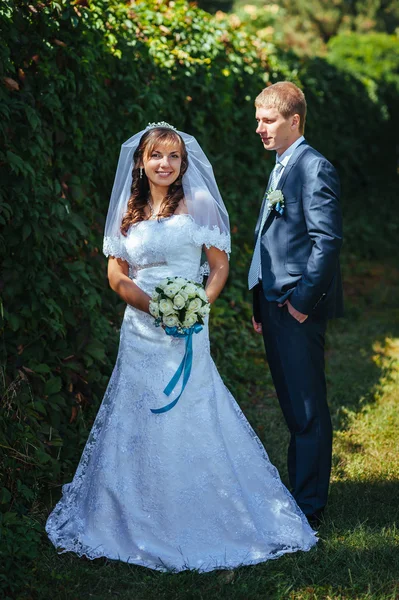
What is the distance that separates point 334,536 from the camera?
386cm

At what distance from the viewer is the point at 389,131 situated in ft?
47.2

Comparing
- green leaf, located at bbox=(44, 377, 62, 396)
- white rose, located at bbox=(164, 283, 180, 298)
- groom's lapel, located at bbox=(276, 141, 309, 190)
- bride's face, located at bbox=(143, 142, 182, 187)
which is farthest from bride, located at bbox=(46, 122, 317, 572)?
green leaf, located at bbox=(44, 377, 62, 396)

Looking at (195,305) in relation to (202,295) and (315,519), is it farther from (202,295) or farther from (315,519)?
(315,519)

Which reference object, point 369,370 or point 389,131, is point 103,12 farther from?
point 389,131

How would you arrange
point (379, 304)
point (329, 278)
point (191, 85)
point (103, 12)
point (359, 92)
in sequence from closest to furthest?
point (329, 278) < point (103, 12) < point (191, 85) < point (379, 304) < point (359, 92)

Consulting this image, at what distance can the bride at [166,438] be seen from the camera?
3.75 m

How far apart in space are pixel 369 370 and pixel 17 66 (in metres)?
4.14

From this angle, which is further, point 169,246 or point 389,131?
point 389,131

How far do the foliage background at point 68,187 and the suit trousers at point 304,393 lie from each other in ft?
4.06

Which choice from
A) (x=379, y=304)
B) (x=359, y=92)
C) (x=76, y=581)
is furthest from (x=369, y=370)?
(x=359, y=92)

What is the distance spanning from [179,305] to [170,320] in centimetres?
10

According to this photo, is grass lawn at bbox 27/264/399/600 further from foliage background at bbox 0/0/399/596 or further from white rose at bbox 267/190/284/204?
white rose at bbox 267/190/284/204

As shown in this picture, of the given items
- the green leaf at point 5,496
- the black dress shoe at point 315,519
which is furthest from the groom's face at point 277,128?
the green leaf at point 5,496

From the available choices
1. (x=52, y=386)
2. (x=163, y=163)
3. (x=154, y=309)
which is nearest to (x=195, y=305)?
(x=154, y=309)
